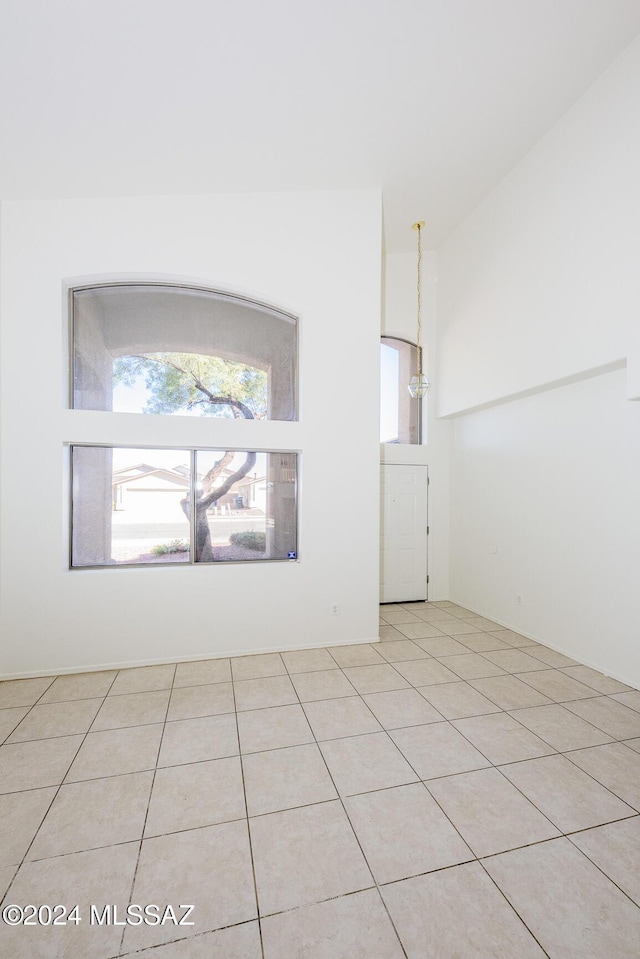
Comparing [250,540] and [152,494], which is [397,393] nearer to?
[250,540]

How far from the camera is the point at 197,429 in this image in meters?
3.72

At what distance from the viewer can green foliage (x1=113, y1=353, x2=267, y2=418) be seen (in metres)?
3.71

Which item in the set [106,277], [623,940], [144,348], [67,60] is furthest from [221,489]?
[623,940]

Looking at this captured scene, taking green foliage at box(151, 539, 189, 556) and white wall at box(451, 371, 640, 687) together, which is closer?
white wall at box(451, 371, 640, 687)

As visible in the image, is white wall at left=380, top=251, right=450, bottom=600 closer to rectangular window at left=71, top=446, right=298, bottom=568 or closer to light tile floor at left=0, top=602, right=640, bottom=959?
rectangular window at left=71, top=446, right=298, bottom=568

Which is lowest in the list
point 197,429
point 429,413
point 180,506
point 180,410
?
point 180,506

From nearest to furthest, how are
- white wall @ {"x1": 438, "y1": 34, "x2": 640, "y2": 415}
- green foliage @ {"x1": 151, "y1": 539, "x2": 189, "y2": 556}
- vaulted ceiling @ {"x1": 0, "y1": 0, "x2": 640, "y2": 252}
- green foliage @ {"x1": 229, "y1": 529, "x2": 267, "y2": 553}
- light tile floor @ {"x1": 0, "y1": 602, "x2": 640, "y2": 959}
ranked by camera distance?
light tile floor @ {"x1": 0, "y1": 602, "x2": 640, "y2": 959} < vaulted ceiling @ {"x1": 0, "y1": 0, "x2": 640, "y2": 252} < white wall @ {"x1": 438, "y1": 34, "x2": 640, "y2": 415} < green foliage @ {"x1": 151, "y1": 539, "x2": 189, "y2": 556} < green foliage @ {"x1": 229, "y1": 529, "x2": 267, "y2": 553}

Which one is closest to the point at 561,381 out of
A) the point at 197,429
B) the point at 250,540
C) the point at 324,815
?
the point at 250,540

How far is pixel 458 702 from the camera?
9.66ft

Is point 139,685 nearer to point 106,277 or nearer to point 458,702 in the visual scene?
point 458,702

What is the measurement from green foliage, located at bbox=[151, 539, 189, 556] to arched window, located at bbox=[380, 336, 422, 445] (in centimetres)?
304

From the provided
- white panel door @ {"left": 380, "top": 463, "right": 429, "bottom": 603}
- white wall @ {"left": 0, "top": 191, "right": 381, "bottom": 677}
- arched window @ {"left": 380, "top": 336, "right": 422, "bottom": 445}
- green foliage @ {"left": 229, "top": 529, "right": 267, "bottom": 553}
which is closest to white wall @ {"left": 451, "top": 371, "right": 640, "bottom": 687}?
white panel door @ {"left": 380, "top": 463, "right": 429, "bottom": 603}

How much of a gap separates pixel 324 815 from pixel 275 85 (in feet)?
14.1

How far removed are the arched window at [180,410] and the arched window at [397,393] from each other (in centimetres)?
202
